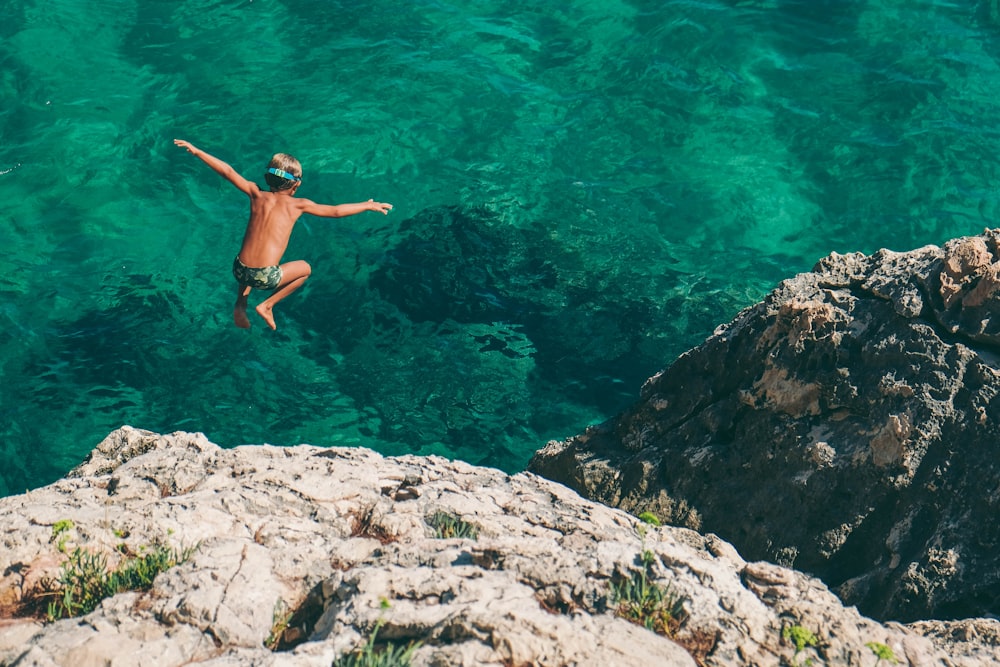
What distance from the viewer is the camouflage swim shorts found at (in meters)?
8.76

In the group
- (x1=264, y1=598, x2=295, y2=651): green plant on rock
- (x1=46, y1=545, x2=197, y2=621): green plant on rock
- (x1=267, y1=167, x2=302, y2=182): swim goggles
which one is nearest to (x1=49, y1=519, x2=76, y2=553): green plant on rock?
(x1=46, y1=545, x2=197, y2=621): green plant on rock

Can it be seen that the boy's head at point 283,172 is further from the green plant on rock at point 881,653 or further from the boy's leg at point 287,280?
the green plant on rock at point 881,653

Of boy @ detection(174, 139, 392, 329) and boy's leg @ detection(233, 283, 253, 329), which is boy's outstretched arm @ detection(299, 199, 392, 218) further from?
boy's leg @ detection(233, 283, 253, 329)

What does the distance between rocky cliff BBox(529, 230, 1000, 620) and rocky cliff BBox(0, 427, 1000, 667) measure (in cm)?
65

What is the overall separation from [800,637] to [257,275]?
227 inches

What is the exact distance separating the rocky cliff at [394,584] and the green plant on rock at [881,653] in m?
0.01

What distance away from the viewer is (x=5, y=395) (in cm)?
1031

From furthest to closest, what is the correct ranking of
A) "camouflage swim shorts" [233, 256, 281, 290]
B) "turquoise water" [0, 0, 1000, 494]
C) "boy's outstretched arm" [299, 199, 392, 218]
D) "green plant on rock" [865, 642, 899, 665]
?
"turquoise water" [0, 0, 1000, 494], "camouflage swim shorts" [233, 256, 281, 290], "boy's outstretched arm" [299, 199, 392, 218], "green plant on rock" [865, 642, 899, 665]

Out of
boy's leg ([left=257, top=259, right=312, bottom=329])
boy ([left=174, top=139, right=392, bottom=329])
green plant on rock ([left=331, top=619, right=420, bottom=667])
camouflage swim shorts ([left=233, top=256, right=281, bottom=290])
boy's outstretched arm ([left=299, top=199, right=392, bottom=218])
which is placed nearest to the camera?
green plant on rock ([left=331, top=619, right=420, bottom=667])

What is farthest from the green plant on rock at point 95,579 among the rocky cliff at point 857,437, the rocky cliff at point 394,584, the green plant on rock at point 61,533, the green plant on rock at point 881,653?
the rocky cliff at point 857,437

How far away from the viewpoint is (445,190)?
12.0 m

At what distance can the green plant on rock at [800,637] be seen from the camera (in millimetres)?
4336

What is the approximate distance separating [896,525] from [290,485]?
330 centimetres

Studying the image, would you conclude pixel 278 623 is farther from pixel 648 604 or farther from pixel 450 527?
pixel 648 604
